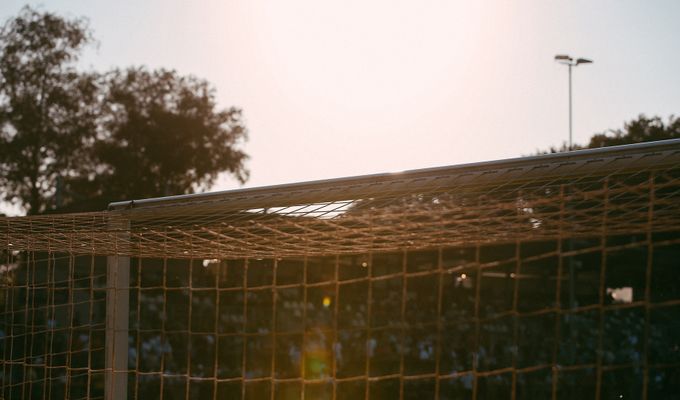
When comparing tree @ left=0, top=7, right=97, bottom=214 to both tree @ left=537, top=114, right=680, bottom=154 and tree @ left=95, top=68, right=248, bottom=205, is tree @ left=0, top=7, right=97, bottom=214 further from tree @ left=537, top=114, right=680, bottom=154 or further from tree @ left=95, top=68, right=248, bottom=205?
tree @ left=537, top=114, right=680, bottom=154

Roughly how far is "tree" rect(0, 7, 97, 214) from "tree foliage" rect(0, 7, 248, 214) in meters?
0.03

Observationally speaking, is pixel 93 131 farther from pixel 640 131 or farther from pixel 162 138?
pixel 640 131

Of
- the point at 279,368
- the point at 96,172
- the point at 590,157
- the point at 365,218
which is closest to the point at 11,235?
the point at 365,218

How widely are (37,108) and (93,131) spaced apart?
7.16 ft

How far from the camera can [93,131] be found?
27000 mm

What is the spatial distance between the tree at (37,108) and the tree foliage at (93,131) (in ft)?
0.09

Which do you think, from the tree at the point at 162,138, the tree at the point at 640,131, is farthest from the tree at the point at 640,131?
the tree at the point at 162,138

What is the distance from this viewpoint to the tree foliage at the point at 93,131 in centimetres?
2473

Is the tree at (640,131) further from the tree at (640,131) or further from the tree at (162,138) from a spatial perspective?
the tree at (162,138)

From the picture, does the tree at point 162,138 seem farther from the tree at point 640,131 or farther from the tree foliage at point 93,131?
the tree at point 640,131

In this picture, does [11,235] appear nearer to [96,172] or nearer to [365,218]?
[365,218]

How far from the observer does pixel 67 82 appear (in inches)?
1010

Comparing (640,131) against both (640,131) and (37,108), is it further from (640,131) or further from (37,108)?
(37,108)

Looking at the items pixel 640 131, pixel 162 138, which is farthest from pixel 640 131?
pixel 162 138
